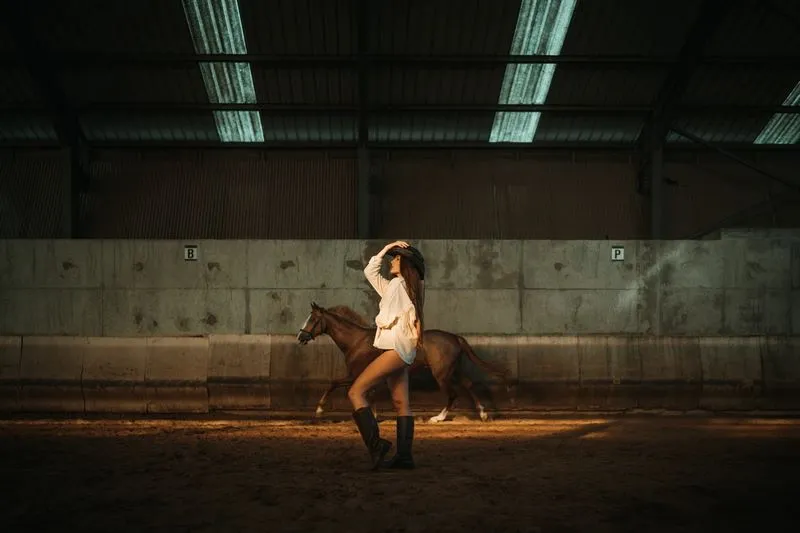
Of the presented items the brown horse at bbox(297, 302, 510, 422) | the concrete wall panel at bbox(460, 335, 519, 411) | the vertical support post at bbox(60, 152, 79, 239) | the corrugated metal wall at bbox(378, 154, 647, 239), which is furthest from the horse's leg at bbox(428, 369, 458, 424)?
the vertical support post at bbox(60, 152, 79, 239)

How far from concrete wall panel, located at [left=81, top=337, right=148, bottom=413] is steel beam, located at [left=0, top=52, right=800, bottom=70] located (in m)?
5.91

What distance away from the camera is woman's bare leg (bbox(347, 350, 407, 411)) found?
8164 mm

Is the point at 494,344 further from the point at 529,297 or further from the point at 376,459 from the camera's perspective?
the point at 376,459

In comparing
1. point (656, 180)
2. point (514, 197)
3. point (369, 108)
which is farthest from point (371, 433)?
point (656, 180)

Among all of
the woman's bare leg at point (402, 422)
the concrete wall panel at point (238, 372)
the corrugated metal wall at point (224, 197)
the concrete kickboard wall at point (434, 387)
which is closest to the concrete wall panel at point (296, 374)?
the concrete kickboard wall at point (434, 387)

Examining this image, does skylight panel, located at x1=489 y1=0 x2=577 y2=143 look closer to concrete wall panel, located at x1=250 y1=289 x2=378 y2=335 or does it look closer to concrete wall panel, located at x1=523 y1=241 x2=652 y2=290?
concrete wall panel, located at x1=523 y1=241 x2=652 y2=290

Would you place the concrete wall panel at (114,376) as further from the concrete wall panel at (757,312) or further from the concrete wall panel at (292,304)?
the concrete wall panel at (757,312)

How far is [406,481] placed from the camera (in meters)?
7.75

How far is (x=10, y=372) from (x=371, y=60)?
9.07m

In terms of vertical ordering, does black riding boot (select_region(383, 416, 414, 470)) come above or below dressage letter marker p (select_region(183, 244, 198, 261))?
below

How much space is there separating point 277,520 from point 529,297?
9.83 m

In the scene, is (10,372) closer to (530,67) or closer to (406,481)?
(406,481)

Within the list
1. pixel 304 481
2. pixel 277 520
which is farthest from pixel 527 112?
pixel 277 520

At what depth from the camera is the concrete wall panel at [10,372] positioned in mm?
14562
